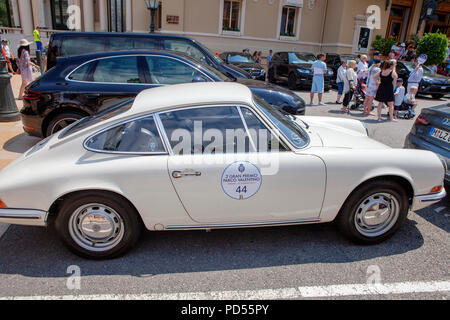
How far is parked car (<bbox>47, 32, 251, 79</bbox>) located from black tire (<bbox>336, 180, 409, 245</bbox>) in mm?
4568

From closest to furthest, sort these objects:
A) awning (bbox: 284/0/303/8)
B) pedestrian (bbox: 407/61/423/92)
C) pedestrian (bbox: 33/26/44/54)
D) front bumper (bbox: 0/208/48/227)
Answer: front bumper (bbox: 0/208/48/227)
pedestrian (bbox: 407/61/423/92)
pedestrian (bbox: 33/26/44/54)
awning (bbox: 284/0/303/8)

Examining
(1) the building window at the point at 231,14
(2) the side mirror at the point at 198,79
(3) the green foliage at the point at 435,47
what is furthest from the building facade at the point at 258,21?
(2) the side mirror at the point at 198,79

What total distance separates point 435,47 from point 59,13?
82.5 ft

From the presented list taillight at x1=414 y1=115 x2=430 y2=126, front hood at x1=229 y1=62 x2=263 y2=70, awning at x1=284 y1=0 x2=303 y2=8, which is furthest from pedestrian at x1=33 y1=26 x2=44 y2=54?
taillight at x1=414 y1=115 x2=430 y2=126

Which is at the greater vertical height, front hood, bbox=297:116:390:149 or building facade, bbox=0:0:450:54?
building facade, bbox=0:0:450:54

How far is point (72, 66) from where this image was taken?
18.1 ft

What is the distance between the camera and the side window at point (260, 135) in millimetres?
2961

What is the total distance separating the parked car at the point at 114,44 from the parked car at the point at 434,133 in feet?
11.9

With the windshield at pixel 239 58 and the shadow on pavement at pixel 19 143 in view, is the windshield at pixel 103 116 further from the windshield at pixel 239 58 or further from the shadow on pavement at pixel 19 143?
the windshield at pixel 239 58

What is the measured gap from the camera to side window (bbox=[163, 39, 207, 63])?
732 cm

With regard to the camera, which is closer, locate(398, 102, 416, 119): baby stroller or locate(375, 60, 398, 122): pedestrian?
locate(375, 60, 398, 122): pedestrian

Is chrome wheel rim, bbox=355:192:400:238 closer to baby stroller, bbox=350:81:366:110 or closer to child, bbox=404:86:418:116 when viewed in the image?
child, bbox=404:86:418:116

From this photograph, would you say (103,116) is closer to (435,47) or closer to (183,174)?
(183,174)
